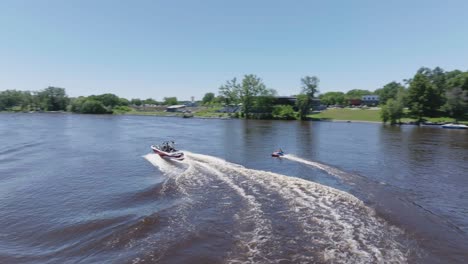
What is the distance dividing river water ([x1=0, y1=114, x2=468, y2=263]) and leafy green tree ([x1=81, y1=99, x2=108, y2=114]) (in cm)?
16462

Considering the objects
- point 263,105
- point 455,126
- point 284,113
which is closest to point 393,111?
point 455,126

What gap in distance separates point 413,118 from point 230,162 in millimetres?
103871

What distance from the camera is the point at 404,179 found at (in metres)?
32.2

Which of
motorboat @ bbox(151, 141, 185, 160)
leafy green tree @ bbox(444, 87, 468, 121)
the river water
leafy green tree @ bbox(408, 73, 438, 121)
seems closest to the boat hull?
motorboat @ bbox(151, 141, 185, 160)

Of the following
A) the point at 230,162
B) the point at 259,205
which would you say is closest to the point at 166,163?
the point at 230,162

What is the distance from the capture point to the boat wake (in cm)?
1620

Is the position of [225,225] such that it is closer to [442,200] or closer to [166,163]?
[442,200]

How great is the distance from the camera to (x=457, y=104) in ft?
362

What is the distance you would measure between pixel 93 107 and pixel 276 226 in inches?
7850

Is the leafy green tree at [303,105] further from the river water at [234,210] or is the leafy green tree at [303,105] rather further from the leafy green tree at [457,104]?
the river water at [234,210]

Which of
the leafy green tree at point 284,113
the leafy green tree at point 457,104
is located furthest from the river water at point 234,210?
the leafy green tree at point 284,113

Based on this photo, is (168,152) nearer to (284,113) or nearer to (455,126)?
(455,126)

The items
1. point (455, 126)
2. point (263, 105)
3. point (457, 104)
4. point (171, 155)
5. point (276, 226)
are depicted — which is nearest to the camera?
point (276, 226)

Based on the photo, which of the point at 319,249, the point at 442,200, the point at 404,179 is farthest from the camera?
the point at 404,179
